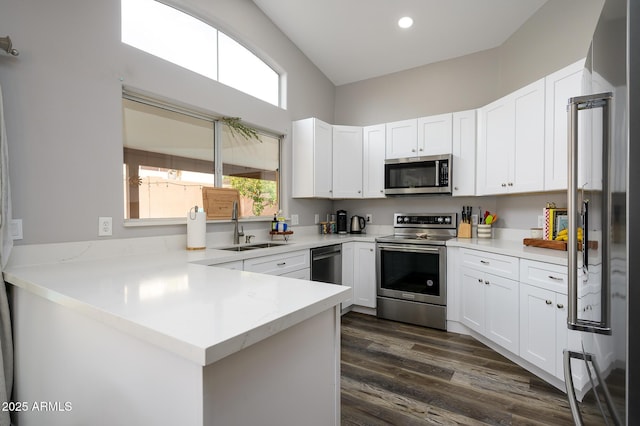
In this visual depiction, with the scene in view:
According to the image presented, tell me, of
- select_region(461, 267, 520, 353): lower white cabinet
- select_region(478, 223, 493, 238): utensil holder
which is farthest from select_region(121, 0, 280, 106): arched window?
select_region(461, 267, 520, 353): lower white cabinet

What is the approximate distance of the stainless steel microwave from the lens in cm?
342

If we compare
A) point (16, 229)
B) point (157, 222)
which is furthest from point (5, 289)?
point (157, 222)

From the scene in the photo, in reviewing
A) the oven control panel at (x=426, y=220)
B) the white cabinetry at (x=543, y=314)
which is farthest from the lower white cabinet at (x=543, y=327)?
the oven control panel at (x=426, y=220)

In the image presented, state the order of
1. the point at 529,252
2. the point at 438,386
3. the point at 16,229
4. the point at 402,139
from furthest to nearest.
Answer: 1. the point at 402,139
2. the point at 529,252
3. the point at 438,386
4. the point at 16,229

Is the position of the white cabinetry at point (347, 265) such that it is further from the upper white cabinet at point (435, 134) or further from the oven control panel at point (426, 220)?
the upper white cabinet at point (435, 134)

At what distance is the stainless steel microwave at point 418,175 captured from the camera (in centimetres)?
342

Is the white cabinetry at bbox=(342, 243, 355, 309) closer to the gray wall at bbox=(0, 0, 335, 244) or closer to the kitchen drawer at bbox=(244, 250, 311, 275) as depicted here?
the kitchen drawer at bbox=(244, 250, 311, 275)

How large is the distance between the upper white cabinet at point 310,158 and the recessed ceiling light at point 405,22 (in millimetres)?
1284

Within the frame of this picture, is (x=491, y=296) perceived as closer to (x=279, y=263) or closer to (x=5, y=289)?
(x=279, y=263)

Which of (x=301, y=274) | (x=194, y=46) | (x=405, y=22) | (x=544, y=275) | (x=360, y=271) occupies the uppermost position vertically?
(x=405, y=22)

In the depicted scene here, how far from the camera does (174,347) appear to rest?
669 millimetres

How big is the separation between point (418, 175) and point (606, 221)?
2.95 m

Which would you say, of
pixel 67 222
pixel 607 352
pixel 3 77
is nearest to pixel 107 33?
pixel 3 77

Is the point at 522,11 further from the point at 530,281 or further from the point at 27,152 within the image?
the point at 27,152
